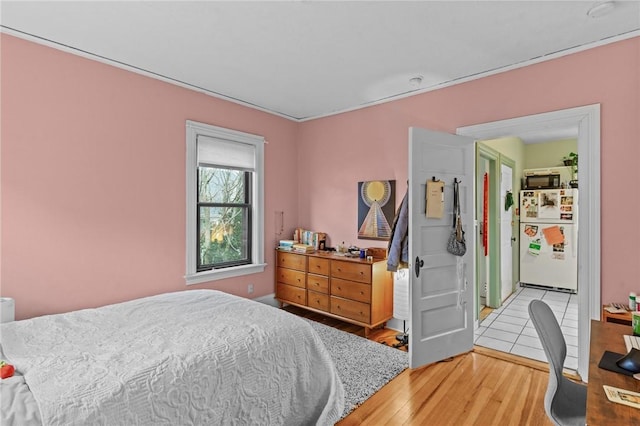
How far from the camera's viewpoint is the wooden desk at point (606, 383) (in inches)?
40.3

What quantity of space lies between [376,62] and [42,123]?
2765mm

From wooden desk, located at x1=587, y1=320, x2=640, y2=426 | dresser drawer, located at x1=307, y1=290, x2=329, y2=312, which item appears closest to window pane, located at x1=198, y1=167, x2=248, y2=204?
dresser drawer, located at x1=307, y1=290, x2=329, y2=312

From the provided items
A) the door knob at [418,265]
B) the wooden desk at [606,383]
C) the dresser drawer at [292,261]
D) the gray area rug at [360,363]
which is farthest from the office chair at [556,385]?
the dresser drawer at [292,261]

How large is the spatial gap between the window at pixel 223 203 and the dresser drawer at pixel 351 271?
106 cm

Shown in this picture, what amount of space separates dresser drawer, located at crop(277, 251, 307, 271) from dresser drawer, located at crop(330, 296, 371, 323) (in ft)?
1.92

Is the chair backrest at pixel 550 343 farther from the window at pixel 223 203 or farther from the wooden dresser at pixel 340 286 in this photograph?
the window at pixel 223 203

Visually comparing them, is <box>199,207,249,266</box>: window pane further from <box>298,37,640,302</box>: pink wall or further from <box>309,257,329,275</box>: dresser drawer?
<box>298,37,640,302</box>: pink wall

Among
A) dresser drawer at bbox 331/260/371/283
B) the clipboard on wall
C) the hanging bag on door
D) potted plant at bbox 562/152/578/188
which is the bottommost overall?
dresser drawer at bbox 331/260/371/283

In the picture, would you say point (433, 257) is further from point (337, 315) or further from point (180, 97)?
point (180, 97)

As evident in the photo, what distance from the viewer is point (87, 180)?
279cm

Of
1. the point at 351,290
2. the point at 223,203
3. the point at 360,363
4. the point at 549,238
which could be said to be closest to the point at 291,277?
the point at 351,290

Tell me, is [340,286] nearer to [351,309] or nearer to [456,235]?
[351,309]

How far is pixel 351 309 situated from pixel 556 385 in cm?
224

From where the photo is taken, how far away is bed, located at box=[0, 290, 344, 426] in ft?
4.29
